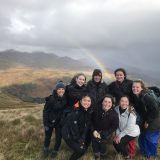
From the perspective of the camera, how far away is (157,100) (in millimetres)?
10641

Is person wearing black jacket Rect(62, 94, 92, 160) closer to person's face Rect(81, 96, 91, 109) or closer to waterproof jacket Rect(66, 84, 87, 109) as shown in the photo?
person's face Rect(81, 96, 91, 109)

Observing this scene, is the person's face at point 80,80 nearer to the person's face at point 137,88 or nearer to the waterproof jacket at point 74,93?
the waterproof jacket at point 74,93

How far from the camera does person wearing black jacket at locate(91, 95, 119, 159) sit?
10388mm

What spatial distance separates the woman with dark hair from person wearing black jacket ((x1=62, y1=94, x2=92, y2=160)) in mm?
2018

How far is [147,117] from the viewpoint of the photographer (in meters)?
10.9

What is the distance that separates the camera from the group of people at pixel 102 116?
10.2 metres

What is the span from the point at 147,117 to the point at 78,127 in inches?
108

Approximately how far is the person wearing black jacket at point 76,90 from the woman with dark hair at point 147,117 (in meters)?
2.02

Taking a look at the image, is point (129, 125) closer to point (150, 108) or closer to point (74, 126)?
point (150, 108)

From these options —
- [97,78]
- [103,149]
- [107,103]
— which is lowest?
[103,149]

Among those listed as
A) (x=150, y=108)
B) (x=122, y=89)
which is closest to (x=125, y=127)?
(x=150, y=108)

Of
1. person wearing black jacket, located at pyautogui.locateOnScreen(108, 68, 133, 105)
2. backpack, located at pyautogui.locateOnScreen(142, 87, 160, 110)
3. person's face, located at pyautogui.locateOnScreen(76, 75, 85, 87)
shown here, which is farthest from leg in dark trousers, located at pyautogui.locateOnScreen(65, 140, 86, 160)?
backpack, located at pyautogui.locateOnScreen(142, 87, 160, 110)

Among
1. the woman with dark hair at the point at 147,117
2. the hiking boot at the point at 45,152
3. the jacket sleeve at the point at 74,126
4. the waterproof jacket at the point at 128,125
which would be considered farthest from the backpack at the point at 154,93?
the hiking boot at the point at 45,152

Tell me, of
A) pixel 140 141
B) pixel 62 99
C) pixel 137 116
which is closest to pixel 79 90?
pixel 62 99
